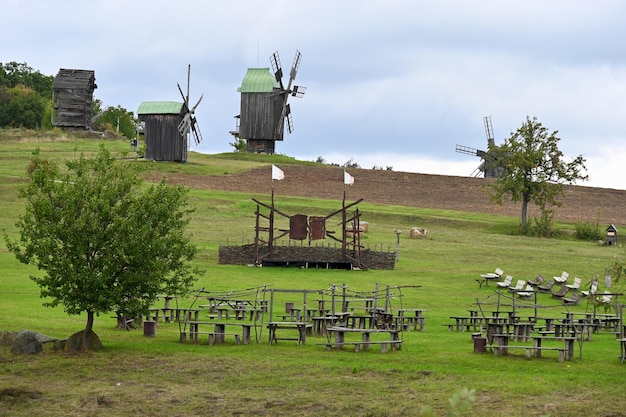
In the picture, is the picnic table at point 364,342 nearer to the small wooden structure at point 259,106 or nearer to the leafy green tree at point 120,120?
the small wooden structure at point 259,106

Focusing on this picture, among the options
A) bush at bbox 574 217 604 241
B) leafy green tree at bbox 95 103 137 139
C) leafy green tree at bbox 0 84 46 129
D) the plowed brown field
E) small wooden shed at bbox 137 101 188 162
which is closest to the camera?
bush at bbox 574 217 604 241

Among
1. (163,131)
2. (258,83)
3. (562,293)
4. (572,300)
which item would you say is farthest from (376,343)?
(258,83)

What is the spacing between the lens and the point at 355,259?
57281 mm

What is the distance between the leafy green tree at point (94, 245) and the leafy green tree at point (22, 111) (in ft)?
337

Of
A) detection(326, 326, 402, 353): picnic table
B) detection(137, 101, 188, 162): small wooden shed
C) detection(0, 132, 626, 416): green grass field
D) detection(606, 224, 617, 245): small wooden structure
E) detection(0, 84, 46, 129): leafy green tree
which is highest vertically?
detection(0, 84, 46, 129): leafy green tree

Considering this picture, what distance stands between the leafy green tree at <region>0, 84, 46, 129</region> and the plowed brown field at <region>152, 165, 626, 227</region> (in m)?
40.4

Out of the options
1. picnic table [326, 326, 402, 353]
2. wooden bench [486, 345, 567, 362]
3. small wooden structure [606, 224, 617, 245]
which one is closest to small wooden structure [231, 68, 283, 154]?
small wooden structure [606, 224, 617, 245]

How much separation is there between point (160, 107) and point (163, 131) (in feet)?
7.70

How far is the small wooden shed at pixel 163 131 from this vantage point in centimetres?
10369

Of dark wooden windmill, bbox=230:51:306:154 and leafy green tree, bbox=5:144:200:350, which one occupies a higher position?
dark wooden windmill, bbox=230:51:306:154

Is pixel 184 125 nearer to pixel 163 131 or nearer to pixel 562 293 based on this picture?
pixel 163 131

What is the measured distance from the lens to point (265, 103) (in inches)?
4454

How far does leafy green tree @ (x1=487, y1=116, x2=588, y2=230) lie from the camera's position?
8119 cm

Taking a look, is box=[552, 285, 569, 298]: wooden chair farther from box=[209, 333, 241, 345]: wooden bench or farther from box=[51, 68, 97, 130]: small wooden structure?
box=[51, 68, 97, 130]: small wooden structure
